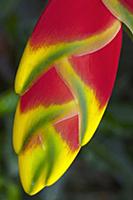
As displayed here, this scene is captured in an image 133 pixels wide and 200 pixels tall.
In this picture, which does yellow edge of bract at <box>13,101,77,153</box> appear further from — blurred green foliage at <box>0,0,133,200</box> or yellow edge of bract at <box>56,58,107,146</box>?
blurred green foliage at <box>0,0,133,200</box>

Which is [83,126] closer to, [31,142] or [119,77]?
[31,142]

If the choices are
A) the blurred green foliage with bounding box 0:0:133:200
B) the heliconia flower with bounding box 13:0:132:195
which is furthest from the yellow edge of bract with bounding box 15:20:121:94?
the blurred green foliage with bounding box 0:0:133:200

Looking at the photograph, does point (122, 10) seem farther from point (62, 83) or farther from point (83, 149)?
point (83, 149)

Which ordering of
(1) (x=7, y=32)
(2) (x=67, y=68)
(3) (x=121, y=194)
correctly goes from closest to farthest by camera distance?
1. (2) (x=67, y=68)
2. (1) (x=7, y=32)
3. (3) (x=121, y=194)

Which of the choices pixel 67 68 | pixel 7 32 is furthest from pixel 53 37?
pixel 7 32

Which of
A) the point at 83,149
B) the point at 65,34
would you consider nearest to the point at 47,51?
the point at 65,34

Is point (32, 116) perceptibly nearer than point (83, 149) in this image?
Yes

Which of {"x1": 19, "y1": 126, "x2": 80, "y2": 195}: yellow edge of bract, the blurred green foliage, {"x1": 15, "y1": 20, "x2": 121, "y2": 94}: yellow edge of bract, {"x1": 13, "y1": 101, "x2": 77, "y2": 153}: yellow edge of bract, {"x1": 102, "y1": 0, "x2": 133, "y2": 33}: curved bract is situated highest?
{"x1": 15, "y1": 20, "x2": 121, "y2": 94}: yellow edge of bract
